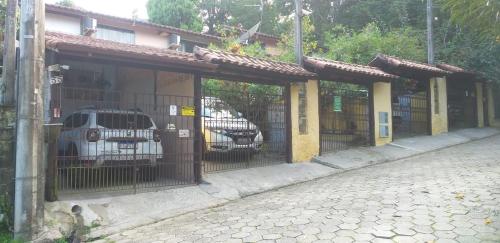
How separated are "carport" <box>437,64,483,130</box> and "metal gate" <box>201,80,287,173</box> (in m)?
9.84

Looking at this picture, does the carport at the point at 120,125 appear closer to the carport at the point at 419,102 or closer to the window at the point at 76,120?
the window at the point at 76,120

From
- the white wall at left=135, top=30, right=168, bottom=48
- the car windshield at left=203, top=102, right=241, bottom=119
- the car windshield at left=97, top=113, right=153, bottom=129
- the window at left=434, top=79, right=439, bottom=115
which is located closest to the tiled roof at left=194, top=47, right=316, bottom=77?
the car windshield at left=203, top=102, right=241, bottom=119

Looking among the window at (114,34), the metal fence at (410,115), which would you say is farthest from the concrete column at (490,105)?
the window at (114,34)

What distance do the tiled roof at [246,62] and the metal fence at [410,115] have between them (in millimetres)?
5784

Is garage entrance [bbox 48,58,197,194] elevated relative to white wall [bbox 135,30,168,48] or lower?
lower

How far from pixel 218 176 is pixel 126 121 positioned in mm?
2305

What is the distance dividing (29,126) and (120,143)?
210 cm

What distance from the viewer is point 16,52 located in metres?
6.36

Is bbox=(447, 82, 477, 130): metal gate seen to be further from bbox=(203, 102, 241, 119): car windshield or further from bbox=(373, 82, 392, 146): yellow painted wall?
bbox=(203, 102, 241, 119): car windshield

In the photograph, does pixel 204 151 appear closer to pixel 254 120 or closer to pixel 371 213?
pixel 254 120

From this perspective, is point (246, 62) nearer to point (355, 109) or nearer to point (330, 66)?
point (330, 66)

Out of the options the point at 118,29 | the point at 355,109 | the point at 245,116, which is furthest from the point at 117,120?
the point at 118,29

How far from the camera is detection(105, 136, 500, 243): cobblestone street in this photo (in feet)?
15.6

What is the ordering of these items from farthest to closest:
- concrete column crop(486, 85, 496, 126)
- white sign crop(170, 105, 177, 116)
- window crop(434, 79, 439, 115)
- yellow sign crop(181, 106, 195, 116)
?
1. concrete column crop(486, 85, 496, 126)
2. window crop(434, 79, 439, 115)
3. yellow sign crop(181, 106, 195, 116)
4. white sign crop(170, 105, 177, 116)
